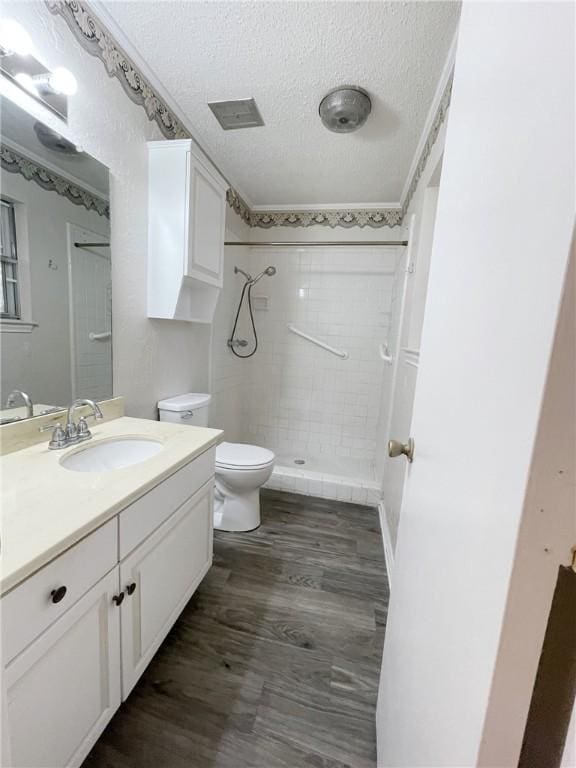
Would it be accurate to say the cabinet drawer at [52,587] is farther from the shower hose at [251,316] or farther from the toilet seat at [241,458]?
the shower hose at [251,316]

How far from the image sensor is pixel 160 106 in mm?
1500

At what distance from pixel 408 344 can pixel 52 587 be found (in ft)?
5.76

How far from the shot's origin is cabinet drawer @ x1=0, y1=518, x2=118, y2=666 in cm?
56

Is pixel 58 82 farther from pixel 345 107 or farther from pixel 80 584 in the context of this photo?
pixel 80 584

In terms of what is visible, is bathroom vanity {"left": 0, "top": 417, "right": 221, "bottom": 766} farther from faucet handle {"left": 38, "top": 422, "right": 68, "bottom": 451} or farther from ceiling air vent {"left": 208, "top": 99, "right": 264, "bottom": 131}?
ceiling air vent {"left": 208, "top": 99, "right": 264, "bottom": 131}

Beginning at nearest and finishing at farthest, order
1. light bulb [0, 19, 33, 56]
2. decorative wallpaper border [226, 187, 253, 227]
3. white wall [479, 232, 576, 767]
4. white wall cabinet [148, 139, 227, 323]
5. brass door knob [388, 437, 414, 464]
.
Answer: white wall [479, 232, 576, 767], brass door knob [388, 437, 414, 464], light bulb [0, 19, 33, 56], white wall cabinet [148, 139, 227, 323], decorative wallpaper border [226, 187, 253, 227]

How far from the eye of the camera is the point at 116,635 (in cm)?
84

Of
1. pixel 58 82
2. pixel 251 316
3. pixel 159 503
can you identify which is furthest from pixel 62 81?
pixel 251 316

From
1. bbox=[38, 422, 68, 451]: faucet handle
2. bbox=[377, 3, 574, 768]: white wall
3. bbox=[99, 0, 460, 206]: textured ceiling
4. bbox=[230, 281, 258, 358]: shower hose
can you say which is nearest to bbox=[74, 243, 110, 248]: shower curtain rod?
bbox=[38, 422, 68, 451]: faucet handle

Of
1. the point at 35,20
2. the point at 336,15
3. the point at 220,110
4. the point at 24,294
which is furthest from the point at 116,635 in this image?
the point at 220,110

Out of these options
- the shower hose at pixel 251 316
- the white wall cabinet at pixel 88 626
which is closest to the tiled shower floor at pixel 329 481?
the shower hose at pixel 251 316

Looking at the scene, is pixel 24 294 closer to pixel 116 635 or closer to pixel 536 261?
pixel 116 635

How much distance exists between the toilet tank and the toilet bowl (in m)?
0.26

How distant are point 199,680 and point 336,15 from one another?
238cm
